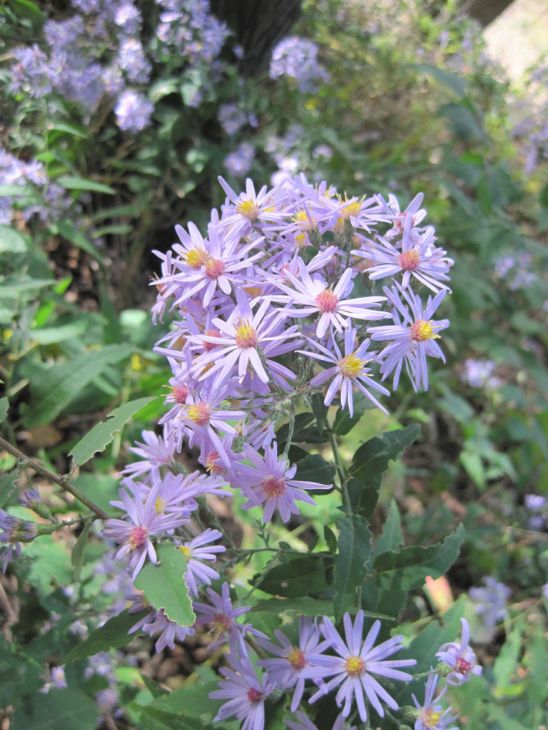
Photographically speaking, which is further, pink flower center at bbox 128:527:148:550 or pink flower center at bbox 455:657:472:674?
pink flower center at bbox 455:657:472:674

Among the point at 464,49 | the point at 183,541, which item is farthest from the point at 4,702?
the point at 464,49

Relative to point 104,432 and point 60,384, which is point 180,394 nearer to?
point 104,432

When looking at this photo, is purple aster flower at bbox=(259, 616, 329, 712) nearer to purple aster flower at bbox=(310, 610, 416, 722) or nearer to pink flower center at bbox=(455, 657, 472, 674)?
purple aster flower at bbox=(310, 610, 416, 722)

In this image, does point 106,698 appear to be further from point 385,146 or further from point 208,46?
point 385,146

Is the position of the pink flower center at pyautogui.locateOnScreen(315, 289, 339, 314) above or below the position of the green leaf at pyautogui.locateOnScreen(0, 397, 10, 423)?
above

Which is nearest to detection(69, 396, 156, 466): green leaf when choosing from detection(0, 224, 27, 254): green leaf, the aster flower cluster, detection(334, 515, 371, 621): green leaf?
detection(334, 515, 371, 621): green leaf

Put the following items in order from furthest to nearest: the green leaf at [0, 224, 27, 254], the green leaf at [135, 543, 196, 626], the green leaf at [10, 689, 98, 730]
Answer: the green leaf at [0, 224, 27, 254] < the green leaf at [10, 689, 98, 730] < the green leaf at [135, 543, 196, 626]

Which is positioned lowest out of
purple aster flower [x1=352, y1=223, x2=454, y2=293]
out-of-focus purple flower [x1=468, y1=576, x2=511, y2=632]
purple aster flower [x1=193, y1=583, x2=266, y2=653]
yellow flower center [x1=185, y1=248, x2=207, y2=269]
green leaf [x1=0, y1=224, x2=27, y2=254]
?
out-of-focus purple flower [x1=468, y1=576, x2=511, y2=632]

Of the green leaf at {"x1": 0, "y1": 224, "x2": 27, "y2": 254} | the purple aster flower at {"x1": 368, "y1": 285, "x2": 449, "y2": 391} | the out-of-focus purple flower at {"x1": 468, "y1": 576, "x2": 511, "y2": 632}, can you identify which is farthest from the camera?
the out-of-focus purple flower at {"x1": 468, "y1": 576, "x2": 511, "y2": 632}

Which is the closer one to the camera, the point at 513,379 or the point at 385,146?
the point at 385,146
